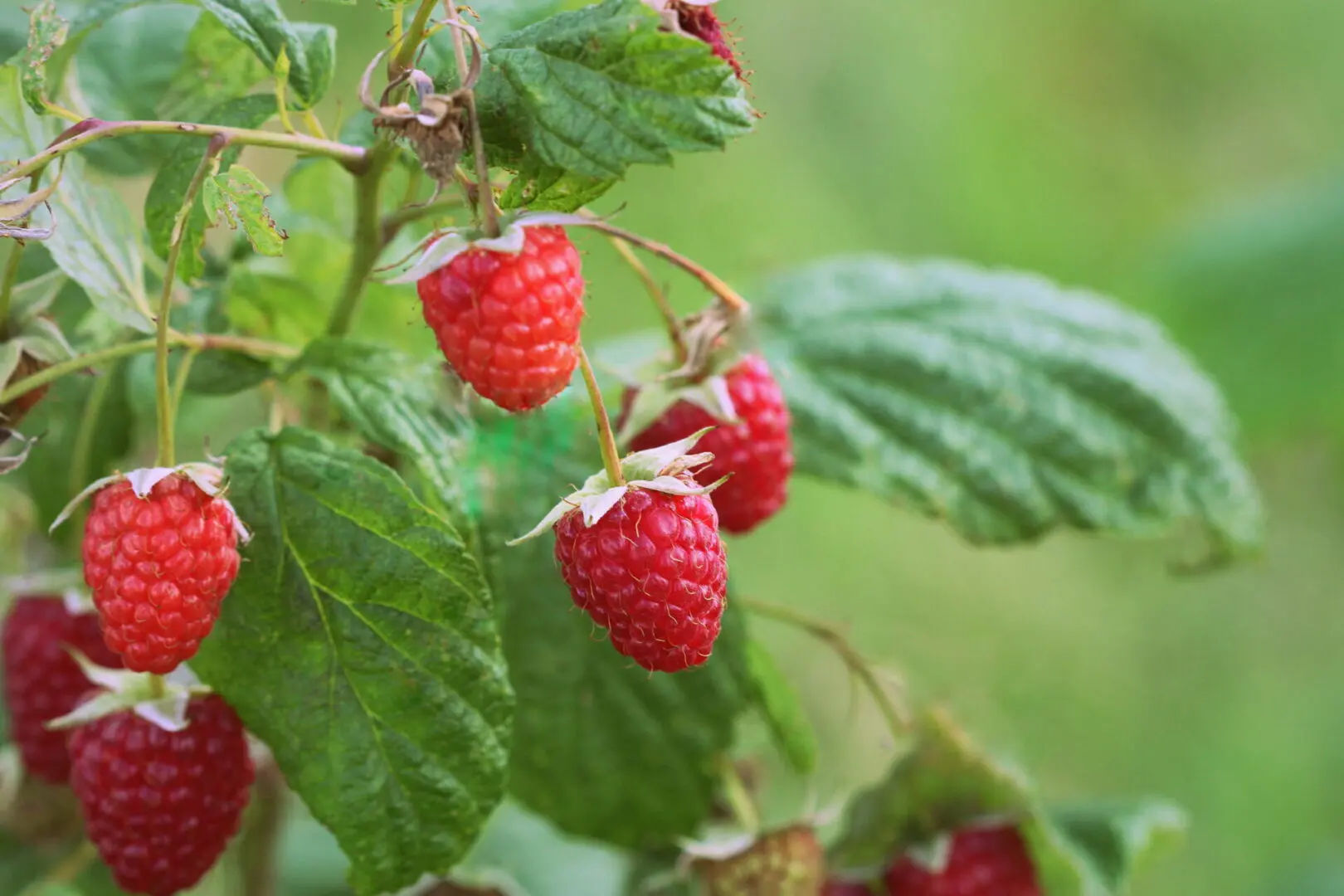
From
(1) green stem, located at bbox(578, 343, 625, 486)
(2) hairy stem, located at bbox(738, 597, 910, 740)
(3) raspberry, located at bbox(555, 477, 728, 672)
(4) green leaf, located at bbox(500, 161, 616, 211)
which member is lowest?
(2) hairy stem, located at bbox(738, 597, 910, 740)

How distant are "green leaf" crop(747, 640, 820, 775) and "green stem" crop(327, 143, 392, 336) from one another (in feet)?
1.49

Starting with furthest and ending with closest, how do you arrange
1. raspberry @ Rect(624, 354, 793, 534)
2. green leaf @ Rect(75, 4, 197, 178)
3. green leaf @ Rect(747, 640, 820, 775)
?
green leaf @ Rect(747, 640, 820, 775) → green leaf @ Rect(75, 4, 197, 178) → raspberry @ Rect(624, 354, 793, 534)

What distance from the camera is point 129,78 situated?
113cm

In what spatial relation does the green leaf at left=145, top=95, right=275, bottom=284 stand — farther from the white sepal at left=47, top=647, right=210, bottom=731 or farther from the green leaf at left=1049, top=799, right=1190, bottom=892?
the green leaf at left=1049, top=799, right=1190, bottom=892

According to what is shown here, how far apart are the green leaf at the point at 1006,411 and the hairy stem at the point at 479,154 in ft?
1.89

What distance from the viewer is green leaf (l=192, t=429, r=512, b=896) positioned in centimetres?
80

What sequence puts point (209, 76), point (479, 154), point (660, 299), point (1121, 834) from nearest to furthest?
point (479, 154) → point (660, 299) → point (209, 76) → point (1121, 834)

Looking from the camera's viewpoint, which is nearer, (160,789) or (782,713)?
(160,789)

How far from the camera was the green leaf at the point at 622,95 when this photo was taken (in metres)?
0.71

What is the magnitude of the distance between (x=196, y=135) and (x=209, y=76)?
285 mm

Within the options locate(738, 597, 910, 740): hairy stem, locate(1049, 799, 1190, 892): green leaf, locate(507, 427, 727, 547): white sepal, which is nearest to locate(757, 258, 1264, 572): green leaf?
locate(738, 597, 910, 740): hairy stem

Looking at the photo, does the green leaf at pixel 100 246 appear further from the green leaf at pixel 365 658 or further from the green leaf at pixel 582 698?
the green leaf at pixel 582 698

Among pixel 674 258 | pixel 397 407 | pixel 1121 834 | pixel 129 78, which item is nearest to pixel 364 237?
pixel 397 407

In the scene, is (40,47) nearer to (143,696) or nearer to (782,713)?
(143,696)
